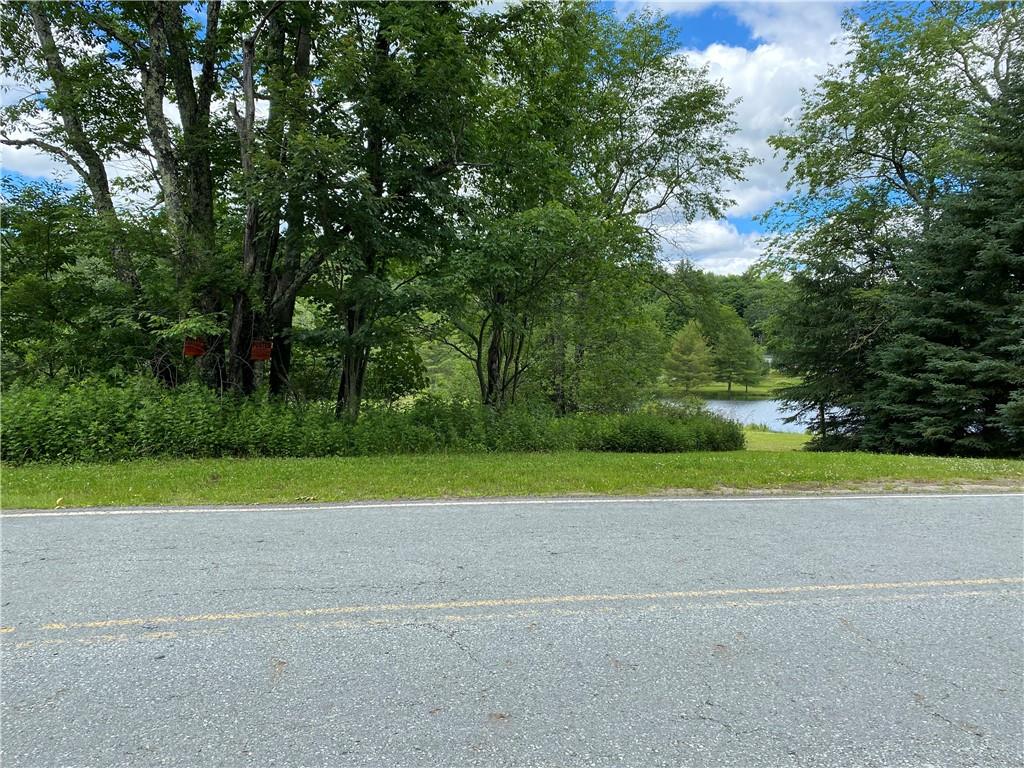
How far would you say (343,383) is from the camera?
12617mm

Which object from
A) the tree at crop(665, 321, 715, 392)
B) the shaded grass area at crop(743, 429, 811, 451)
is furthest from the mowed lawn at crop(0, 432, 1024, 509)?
the tree at crop(665, 321, 715, 392)

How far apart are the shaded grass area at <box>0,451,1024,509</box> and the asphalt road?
1401mm

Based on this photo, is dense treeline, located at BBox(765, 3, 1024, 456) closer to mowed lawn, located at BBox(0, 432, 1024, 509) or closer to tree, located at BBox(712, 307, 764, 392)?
mowed lawn, located at BBox(0, 432, 1024, 509)

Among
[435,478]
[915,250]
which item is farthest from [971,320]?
[435,478]

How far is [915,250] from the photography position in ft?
52.7

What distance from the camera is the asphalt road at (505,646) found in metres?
2.23

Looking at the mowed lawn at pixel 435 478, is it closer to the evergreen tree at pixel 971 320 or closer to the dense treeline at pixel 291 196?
the dense treeline at pixel 291 196

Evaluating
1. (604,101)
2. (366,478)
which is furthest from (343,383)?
(604,101)

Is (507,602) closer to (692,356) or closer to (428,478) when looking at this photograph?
(428,478)

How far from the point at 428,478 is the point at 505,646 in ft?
15.6

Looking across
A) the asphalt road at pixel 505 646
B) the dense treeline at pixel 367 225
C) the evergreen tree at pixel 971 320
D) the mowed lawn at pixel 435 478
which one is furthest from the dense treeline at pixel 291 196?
the evergreen tree at pixel 971 320

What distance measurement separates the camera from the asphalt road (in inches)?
88.0

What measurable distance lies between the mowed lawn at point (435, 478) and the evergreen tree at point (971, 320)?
17.3 feet

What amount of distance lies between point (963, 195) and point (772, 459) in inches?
457
